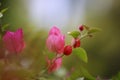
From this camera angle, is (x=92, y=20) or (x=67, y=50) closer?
(x=67, y=50)

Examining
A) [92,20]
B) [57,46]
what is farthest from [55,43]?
[92,20]

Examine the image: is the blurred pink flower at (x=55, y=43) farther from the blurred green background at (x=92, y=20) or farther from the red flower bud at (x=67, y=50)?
the blurred green background at (x=92, y=20)

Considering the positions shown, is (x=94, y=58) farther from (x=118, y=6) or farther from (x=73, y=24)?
(x=118, y=6)

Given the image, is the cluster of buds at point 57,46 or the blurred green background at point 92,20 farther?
the blurred green background at point 92,20

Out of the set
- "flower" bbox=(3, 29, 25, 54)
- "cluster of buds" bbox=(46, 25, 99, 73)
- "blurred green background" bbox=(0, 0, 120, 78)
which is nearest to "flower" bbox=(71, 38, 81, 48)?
"cluster of buds" bbox=(46, 25, 99, 73)

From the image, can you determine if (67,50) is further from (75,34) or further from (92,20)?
(92,20)

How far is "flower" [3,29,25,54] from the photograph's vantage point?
65 cm

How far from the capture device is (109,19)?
6.43m

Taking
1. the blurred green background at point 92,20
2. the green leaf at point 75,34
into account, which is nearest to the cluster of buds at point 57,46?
the green leaf at point 75,34

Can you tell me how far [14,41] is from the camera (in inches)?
26.7

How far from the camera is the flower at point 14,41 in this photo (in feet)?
2.14

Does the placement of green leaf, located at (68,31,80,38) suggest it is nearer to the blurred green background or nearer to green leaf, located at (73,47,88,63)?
green leaf, located at (73,47,88,63)

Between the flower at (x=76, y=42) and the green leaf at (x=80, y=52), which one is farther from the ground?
the flower at (x=76, y=42)

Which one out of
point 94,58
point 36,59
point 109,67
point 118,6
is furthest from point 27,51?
point 118,6
